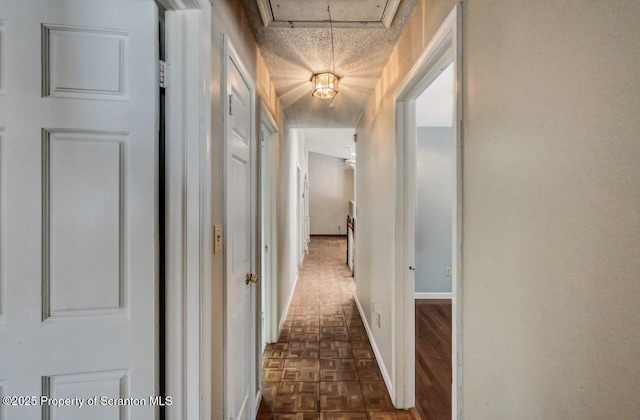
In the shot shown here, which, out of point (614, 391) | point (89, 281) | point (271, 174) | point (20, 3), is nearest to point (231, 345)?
point (89, 281)

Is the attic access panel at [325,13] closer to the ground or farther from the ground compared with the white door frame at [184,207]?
farther from the ground

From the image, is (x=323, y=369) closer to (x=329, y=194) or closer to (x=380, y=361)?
(x=380, y=361)

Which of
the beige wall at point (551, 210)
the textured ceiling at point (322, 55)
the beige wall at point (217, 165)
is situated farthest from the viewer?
the textured ceiling at point (322, 55)

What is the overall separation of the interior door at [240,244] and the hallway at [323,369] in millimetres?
354

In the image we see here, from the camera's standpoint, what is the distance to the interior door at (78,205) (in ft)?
2.64

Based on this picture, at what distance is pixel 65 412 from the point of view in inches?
33.8

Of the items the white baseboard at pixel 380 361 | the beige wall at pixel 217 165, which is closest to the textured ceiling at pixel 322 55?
the beige wall at pixel 217 165

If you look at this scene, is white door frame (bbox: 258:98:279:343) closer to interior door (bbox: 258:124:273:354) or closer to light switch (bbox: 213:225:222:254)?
interior door (bbox: 258:124:273:354)

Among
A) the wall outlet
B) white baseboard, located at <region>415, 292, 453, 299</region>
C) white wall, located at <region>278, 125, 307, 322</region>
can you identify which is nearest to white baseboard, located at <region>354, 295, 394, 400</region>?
the wall outlet

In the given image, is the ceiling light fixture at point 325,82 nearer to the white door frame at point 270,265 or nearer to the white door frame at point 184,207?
the white door frame at point 270,265

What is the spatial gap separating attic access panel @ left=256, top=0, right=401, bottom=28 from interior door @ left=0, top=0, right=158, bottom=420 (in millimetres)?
759

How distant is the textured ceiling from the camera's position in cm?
161

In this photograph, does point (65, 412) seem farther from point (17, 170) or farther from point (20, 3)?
point (20, 3)

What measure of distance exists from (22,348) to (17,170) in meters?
0.51
